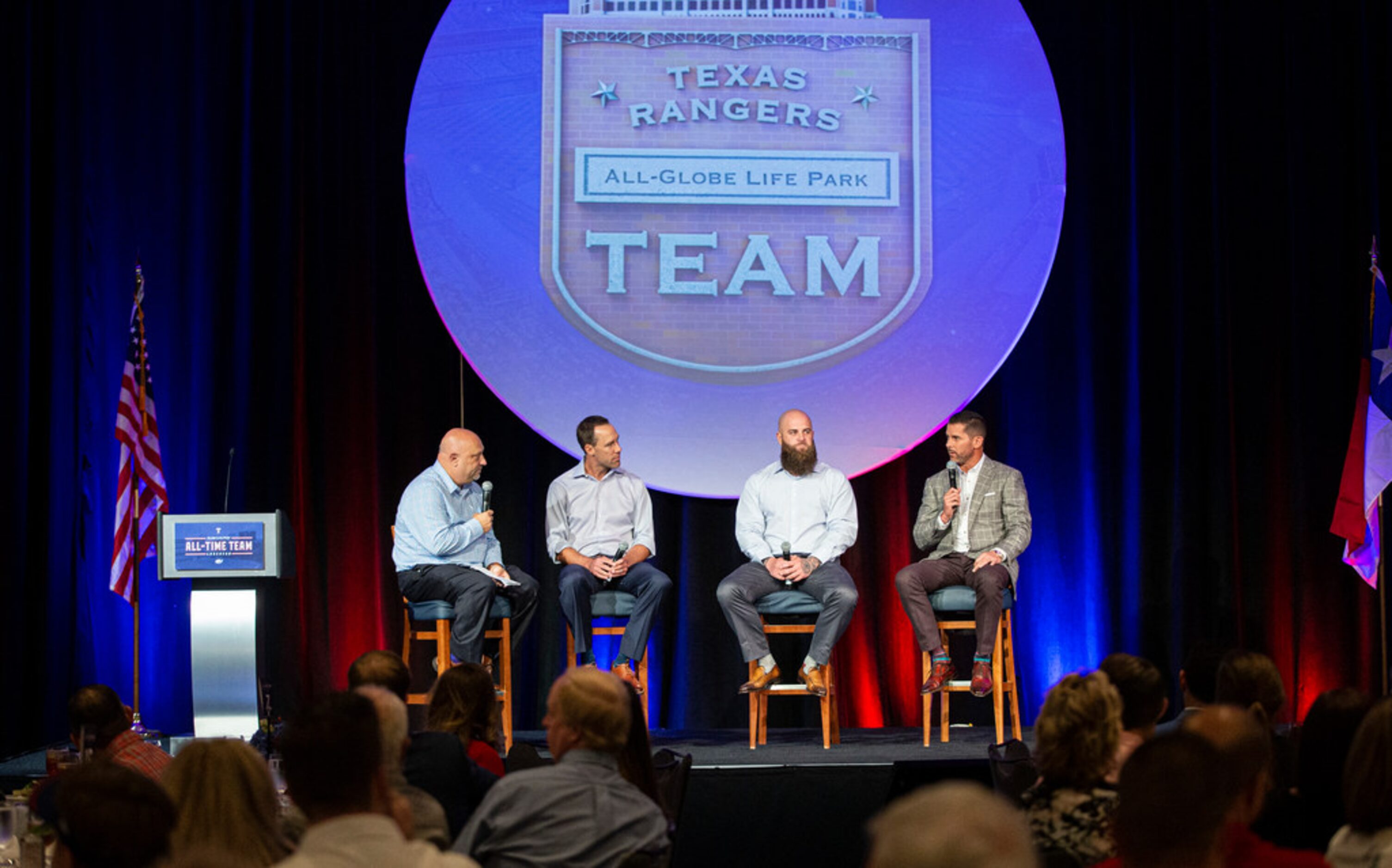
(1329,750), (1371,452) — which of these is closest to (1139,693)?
(1329,750)

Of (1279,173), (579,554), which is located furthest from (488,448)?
(1279,173)

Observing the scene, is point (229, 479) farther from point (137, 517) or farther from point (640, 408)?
point (640, 408)

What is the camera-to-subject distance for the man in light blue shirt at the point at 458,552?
17.6 ft

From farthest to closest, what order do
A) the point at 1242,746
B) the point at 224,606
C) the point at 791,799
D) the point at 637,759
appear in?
the point at 224,606 → the point at 791,799 → the point at 637,759 → the point at 1242,746

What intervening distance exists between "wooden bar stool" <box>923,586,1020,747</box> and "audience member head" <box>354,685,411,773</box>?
10.3 feet

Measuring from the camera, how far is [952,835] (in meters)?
1.05

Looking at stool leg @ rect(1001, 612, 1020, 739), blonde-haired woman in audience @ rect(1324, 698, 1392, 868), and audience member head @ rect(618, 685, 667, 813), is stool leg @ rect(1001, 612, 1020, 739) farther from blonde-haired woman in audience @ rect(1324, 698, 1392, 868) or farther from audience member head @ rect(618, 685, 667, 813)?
blonde-haired woman in audience @ rect(1324, 698, 1392, 868)

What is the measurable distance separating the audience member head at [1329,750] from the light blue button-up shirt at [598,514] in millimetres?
3538

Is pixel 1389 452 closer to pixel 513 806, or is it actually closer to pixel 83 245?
pixel 513 806

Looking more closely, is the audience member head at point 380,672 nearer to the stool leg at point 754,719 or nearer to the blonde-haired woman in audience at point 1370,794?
the blonde-haired woman in audience at point 1370,794

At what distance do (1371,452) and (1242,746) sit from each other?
4.54 metres

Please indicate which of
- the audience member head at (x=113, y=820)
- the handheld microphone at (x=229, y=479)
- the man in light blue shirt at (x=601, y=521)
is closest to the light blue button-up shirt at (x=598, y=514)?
the man in light blue shirt at (x=601, y=521)

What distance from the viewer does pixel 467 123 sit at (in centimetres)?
639

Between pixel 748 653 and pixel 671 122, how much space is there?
7.69ft
